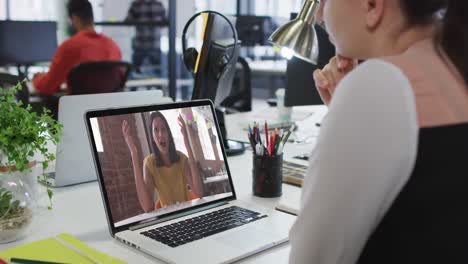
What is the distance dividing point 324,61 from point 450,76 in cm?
140

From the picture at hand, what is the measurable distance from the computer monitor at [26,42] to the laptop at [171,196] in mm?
3504

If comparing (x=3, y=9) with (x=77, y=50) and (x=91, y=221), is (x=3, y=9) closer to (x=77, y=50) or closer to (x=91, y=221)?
(x=77, y=50)

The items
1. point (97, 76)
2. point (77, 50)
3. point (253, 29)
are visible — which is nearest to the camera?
point (97, 76)

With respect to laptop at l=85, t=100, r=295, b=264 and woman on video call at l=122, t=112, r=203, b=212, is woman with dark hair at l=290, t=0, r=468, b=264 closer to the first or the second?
laptop at l=85, t=100, r=295, b=264

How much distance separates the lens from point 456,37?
0.68m

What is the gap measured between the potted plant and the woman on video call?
185 mm

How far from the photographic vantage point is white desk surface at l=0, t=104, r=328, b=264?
3.16 ft

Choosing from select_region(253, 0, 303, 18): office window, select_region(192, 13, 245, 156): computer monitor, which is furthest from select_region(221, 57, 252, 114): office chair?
select_region(253, 0, 303, 18): office window

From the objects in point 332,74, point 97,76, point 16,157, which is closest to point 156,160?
point 16,157

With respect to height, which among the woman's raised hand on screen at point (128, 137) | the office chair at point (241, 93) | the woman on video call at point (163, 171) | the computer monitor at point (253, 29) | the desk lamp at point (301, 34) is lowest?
the office chair at point (241, 93)

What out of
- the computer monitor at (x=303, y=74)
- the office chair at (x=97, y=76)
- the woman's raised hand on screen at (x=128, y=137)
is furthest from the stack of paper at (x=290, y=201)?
the office chair at (x=97, y=76)

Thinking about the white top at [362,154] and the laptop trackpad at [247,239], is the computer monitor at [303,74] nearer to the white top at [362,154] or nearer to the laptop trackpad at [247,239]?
the laptop trackpad at [247,239]

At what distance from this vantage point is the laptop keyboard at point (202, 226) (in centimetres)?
101

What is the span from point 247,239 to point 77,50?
3087 millimetres
